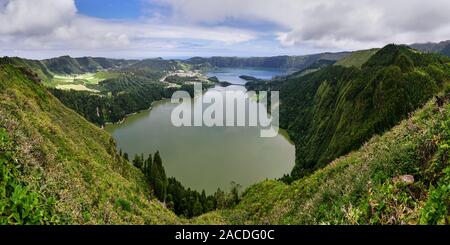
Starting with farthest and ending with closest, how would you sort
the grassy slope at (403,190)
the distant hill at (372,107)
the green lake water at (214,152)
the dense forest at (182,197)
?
the green lake water at (214,152) < the distant hill at (372,107) < the dense forest at (182,197) < the grassy slope at (403,190)

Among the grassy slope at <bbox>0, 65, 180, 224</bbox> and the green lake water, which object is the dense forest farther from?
the grassy slope at <bbox>0, 65, 180, 224</bbox>

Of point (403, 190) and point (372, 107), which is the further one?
point (372, 107)

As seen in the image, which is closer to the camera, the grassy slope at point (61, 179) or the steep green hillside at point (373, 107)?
the grassy slope at point (61, 179)

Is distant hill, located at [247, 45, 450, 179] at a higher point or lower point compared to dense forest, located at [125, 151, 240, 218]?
higher

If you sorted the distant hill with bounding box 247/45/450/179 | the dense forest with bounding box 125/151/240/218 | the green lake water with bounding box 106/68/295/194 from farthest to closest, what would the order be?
the green lake water with bounding box 106/68/295/194, the distant hill with bounding box 247/45/450/179, the dense forest with bounding box 125/151/240/218

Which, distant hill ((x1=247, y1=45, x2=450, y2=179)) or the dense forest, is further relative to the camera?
distant hill ((x1=247, y1=45, x2=450, y2=179))

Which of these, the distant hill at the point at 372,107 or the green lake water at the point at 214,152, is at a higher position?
the distant hill at the point at 372,107

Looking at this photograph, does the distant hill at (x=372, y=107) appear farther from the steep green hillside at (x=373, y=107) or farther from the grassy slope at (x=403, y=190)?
the grassy slope at (x=403, y=190)

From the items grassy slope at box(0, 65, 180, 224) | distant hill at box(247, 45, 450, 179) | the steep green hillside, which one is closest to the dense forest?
the steep green hillside

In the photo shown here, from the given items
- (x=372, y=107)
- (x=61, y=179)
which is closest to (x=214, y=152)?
(x=372, y=107)

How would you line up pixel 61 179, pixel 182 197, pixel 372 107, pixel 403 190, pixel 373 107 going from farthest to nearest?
pixel 372 107 < pixel 373 107 < pixel 182 197 < pixel 61 179 < pixel 403 190

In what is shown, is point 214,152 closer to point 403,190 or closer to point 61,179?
point 61,179

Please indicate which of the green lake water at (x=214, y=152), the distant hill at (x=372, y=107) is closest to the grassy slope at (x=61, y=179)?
the distant hill at (x=372, y=107)

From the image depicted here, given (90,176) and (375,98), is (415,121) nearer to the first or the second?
(90,176)
